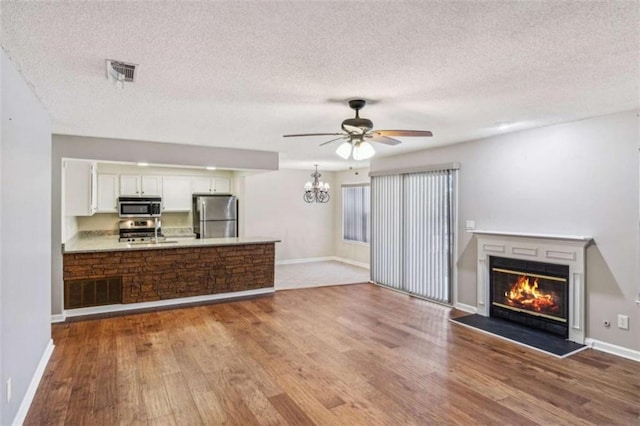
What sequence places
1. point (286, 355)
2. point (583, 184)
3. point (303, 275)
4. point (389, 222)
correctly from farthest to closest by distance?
point (303, 275) < point (389, 222) < point (583, 184) < point (286, 355)

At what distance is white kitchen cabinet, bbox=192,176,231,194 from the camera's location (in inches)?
309

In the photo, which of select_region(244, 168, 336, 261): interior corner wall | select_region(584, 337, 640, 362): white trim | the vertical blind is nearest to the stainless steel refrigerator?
select_region(244, 168, 336, 261): interior corner wall

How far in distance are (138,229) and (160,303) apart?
2515mm

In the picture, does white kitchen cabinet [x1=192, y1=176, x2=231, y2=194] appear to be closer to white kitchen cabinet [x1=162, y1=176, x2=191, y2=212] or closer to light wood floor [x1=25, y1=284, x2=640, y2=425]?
white kitchen cabinet [x1=162, y1=176, x2=191, y2=212]

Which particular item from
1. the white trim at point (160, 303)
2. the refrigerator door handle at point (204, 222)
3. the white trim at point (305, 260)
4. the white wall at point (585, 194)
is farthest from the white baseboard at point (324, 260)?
the white wall at point (585, 194)

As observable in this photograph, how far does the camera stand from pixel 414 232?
609cm

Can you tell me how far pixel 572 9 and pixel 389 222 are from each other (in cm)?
499

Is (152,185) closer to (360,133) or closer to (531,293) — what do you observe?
(360,133)

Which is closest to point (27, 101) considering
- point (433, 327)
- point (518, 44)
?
point (518, 44)

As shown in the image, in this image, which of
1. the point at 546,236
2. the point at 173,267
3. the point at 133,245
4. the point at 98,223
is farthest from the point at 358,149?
the point at 98,223

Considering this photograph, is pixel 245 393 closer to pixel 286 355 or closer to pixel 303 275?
pixel 286 355

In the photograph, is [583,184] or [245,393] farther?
[583,184]

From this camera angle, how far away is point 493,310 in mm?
4855

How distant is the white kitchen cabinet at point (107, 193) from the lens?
6871mm
